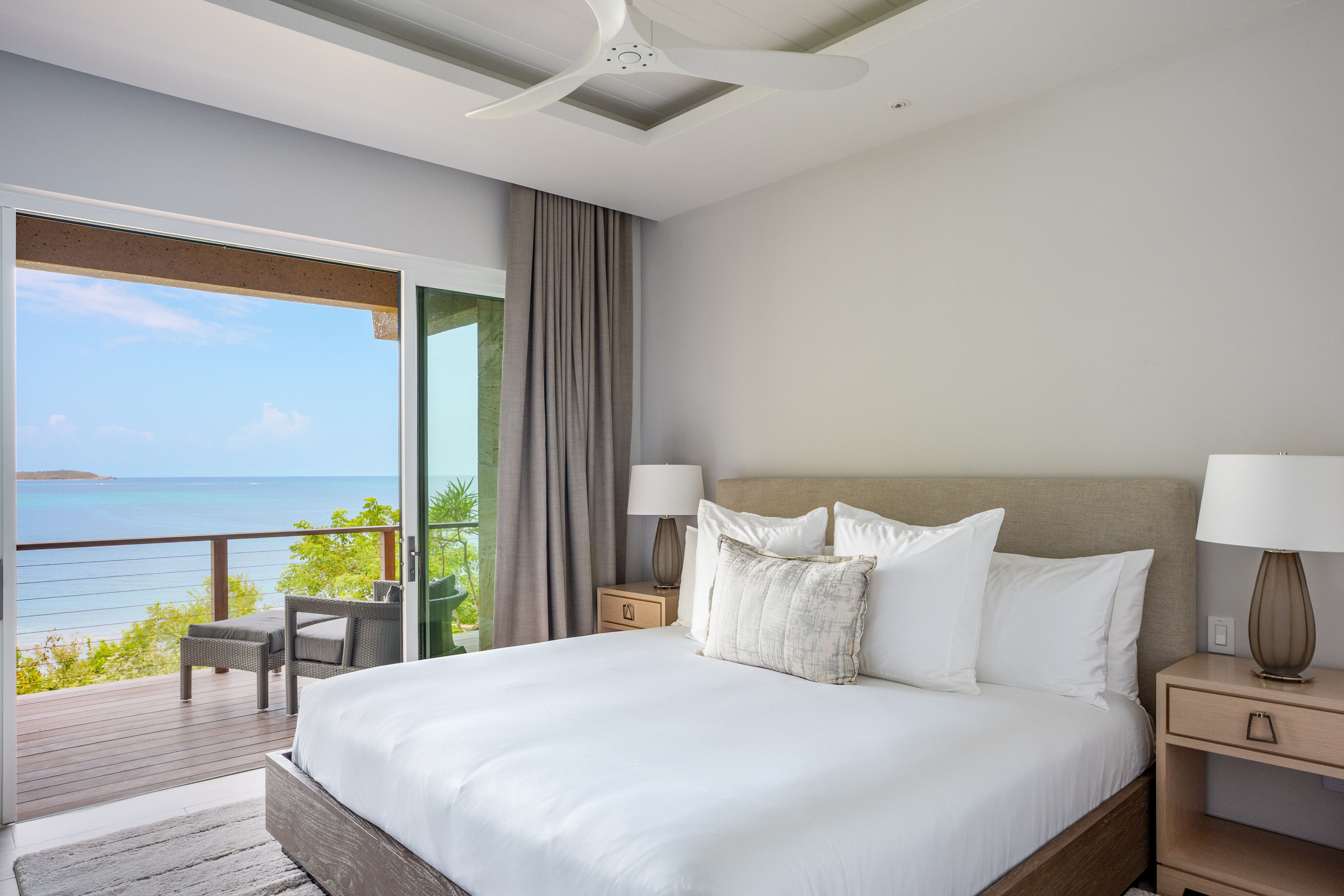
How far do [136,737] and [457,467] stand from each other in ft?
6.77

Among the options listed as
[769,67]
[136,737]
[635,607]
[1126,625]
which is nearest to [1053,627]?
[1126,625]

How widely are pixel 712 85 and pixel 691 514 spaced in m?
1.88

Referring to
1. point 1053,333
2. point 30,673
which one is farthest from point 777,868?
point 30,673

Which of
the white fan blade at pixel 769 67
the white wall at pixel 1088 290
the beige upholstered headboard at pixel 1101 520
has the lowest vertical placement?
the beige upholstered headboard at pixel 1101 520

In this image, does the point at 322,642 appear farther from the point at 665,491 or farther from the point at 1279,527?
the point at 1279,527

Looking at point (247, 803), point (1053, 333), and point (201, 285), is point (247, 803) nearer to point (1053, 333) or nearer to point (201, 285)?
point (201, 285)

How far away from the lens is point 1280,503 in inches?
74.2

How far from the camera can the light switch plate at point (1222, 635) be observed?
2.29 m

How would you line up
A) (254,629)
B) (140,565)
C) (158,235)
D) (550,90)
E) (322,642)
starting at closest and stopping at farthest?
(550,90) → (158,235) → (322,642) → (254,629) → (140,565)

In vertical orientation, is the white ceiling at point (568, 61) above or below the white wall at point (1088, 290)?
above

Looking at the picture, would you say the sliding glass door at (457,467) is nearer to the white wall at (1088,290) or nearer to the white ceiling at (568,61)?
the white ceiling at (568,61)

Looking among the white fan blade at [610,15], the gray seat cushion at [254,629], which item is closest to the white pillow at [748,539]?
the white fan blade at [610,15]

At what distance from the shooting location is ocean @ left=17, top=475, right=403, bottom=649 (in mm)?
5707

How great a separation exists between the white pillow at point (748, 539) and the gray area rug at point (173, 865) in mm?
1426
